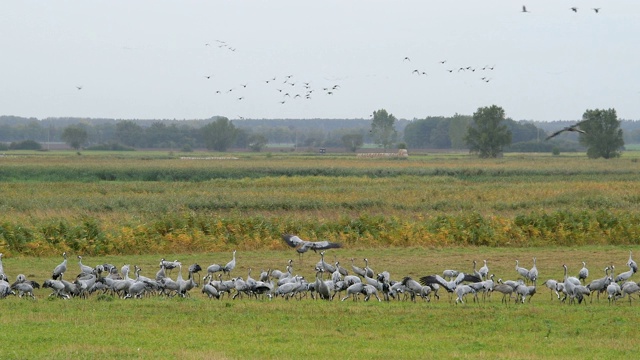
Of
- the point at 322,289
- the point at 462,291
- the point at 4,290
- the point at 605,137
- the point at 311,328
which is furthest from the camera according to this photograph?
the point at 605,137

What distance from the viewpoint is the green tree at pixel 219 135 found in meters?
194

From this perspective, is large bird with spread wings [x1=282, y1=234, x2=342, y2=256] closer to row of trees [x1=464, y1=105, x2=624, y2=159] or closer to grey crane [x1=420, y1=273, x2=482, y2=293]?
grey crane [x1=420, y1=273, x2=482, y2=293]

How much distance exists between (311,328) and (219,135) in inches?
7030

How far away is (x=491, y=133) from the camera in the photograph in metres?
139

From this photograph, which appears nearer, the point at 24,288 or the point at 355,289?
the point at 24,288

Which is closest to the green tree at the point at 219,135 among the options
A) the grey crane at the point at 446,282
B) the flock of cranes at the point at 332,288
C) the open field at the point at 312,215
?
the open field at the point at 312,215

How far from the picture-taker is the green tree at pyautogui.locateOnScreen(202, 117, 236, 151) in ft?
636

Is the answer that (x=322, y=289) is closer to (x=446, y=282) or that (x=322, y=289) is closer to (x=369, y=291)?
(x=369, y=291)

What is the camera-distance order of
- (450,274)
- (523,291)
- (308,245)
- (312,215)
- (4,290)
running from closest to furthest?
(523,291) → (4,290) → (450,274) → (308,245) → (312,215)

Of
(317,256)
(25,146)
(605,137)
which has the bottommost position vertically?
(25,146)

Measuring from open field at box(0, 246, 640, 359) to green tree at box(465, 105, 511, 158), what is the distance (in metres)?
118

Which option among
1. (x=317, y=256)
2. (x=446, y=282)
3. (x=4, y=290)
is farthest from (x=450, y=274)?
(x=4, y=290)

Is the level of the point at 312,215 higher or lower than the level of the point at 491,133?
lower

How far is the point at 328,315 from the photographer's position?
58.8 ft
